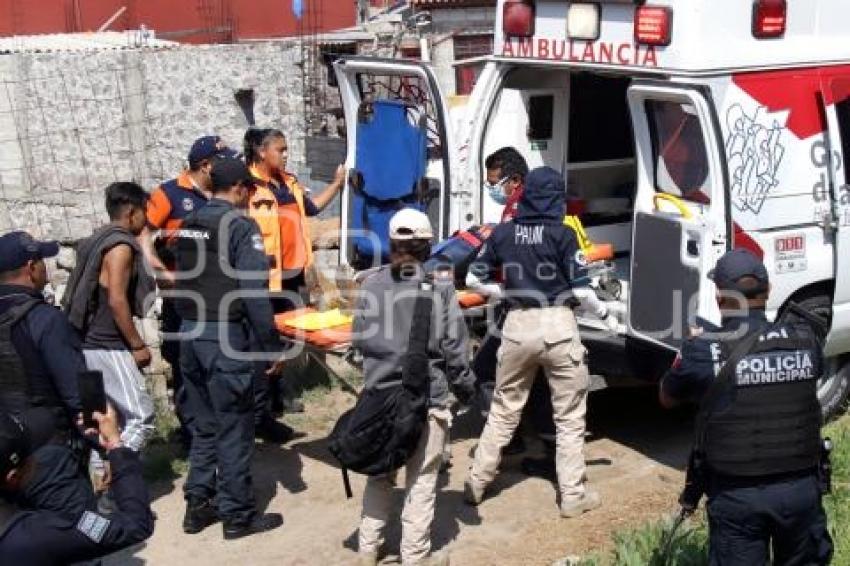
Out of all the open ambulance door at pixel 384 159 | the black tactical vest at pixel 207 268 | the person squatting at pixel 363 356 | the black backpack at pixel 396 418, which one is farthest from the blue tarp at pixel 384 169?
the black backpack at pixel 396 418

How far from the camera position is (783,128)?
6.46m

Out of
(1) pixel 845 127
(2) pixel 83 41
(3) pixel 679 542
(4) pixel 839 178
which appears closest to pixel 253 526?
(3) pixel 679 542

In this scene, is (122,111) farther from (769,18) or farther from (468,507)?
(769,18)

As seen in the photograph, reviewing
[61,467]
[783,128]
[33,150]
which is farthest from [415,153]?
[33,150]

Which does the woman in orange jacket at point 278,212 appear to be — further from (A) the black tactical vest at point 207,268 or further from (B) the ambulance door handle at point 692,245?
(B) the ambulance door handle at point 692,245

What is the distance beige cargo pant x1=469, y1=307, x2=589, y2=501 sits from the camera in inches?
241

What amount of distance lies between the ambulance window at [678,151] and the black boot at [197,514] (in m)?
2.86

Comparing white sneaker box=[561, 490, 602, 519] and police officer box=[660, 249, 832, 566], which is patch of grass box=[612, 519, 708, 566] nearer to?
white sneaker box=[561, 490, 602, 519]

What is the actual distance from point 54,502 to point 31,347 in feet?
2.10

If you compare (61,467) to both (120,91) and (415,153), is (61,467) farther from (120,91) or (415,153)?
(120,91)

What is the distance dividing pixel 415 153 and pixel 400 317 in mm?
2305

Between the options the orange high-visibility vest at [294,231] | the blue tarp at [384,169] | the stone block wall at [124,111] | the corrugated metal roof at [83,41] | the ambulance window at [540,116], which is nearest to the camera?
the orange high-visibility vest at [294,231]

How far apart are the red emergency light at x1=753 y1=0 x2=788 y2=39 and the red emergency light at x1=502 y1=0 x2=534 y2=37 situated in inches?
51.0

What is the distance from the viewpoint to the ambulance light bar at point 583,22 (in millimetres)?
6668
